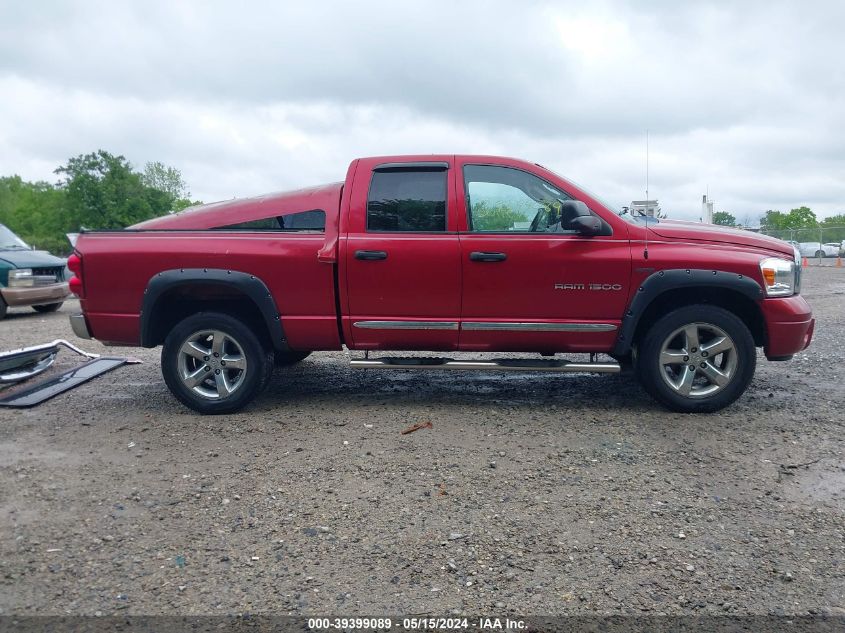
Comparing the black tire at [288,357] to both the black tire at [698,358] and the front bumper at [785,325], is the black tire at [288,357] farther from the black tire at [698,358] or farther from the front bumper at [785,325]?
the front bumper at [785,325]

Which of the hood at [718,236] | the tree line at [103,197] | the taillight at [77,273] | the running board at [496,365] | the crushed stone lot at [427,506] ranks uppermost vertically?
the tree line at [103,197]

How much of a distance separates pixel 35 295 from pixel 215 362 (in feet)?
26.7

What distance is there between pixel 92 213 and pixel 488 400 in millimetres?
42293

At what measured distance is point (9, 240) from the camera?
12.8m

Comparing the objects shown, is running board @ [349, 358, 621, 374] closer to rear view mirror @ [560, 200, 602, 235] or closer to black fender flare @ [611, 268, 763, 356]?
black fender flare @ [611, 268, 763, 356]

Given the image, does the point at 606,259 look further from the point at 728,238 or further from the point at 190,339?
the point at 190,339

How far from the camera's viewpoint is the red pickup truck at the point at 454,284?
5.29 m

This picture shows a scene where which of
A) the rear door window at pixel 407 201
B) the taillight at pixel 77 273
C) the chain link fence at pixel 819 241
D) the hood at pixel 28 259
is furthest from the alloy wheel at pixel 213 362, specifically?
the chain link fence at pixel 819 241

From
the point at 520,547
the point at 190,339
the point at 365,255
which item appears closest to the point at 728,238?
the point at 365,255

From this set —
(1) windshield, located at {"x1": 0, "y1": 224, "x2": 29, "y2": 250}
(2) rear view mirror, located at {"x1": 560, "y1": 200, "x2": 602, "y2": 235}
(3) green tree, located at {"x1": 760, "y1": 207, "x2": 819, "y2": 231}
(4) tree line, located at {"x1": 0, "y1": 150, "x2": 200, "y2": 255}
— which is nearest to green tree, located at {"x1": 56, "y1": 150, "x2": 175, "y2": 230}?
(4) tree line, located at {"x1": 0, "y1": 150, "x2": 200, "y2": 255}

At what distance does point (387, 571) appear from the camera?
305 centimetres

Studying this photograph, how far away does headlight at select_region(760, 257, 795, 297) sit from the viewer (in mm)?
5270

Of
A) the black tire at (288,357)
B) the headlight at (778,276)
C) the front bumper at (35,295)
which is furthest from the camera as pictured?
the front bumper at (35,295)

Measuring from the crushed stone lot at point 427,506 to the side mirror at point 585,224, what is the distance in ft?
4.63
